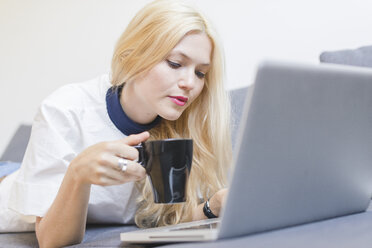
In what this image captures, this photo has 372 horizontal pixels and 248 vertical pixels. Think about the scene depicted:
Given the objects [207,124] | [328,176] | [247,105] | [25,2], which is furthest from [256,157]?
[25,2]

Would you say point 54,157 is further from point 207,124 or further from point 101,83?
point 207,124

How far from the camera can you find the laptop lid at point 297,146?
0.51m

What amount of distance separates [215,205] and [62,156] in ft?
1.32

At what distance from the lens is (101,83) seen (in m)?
1.28

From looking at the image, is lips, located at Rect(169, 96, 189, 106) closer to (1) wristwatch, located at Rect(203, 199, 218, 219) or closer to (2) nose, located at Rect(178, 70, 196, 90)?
(2) nose, located at Rect(178, 70, 196, 90)

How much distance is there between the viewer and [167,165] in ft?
2.45

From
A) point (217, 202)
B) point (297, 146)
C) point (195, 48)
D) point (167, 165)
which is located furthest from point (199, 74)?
point (297, 146)

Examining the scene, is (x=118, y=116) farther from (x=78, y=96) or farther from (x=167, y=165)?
(x=167, y=165)

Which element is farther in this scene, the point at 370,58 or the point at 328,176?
the point at 370,58

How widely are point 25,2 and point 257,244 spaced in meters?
2.21

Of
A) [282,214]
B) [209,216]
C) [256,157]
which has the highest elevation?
[256,157]

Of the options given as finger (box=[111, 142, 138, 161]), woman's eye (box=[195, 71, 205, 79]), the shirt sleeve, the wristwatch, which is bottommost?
the wristwatch

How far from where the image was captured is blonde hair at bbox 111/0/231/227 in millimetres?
1092

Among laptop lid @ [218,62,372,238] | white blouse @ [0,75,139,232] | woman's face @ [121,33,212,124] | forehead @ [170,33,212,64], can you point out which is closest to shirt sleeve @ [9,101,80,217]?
white blouse @ [0,75,139,232]
